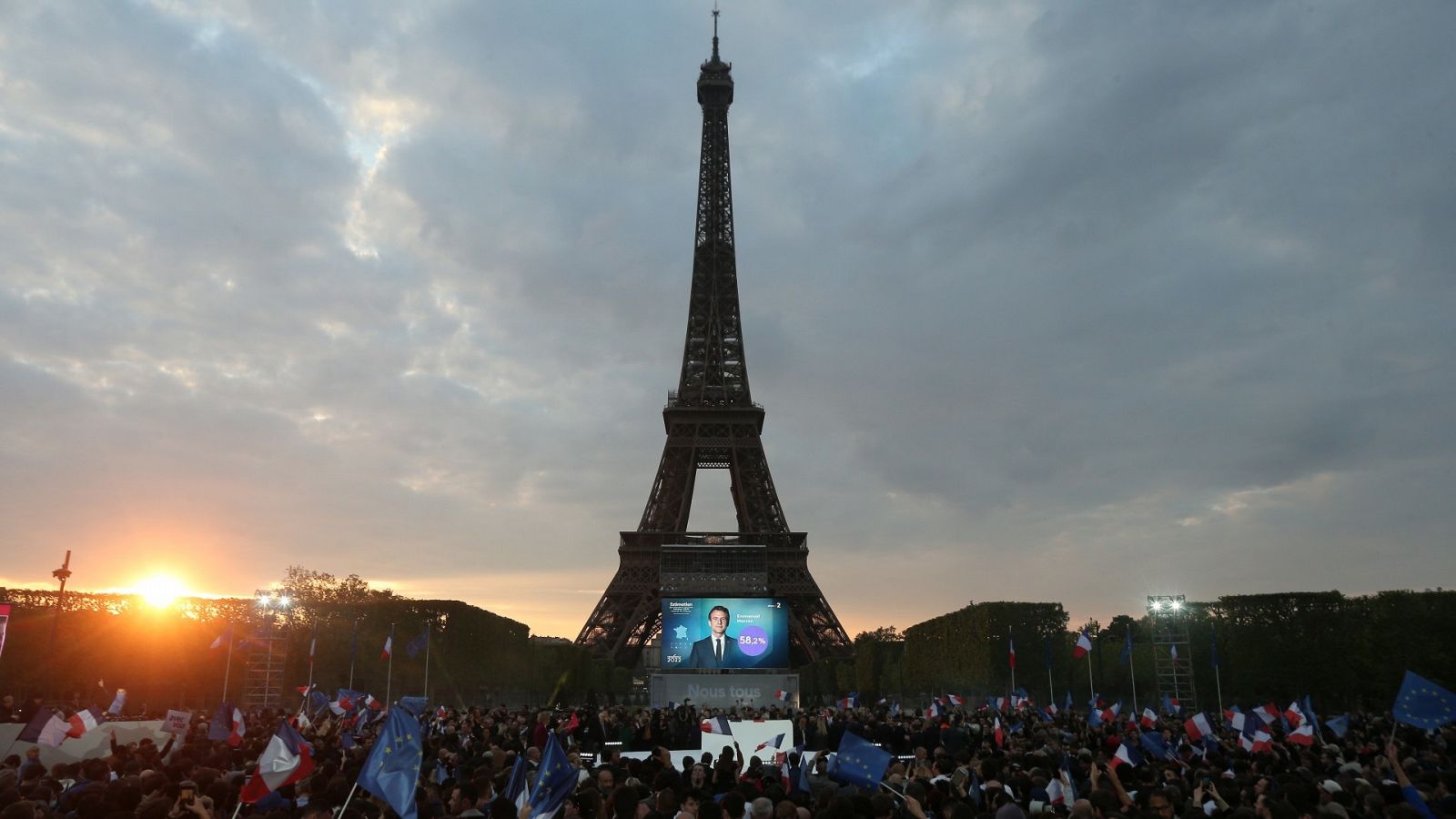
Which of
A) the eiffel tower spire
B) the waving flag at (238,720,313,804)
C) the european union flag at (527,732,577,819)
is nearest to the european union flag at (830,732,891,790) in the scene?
the european union flag at (527,732,577,819)

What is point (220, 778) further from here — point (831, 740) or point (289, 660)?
point (289, 660)

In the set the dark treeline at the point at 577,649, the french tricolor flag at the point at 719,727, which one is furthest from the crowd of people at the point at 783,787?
the dark treeline at the point at 577,649

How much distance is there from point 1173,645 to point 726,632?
2231 cm

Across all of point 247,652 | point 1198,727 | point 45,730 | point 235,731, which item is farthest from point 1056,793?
point 247,652

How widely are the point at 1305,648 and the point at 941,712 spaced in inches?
1317

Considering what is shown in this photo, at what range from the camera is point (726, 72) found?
81625 mm

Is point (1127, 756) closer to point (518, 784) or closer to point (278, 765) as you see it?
point (518, 784)

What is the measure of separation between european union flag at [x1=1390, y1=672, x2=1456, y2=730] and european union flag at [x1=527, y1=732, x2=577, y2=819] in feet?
31.3

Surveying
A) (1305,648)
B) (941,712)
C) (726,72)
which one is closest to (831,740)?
(941,712)

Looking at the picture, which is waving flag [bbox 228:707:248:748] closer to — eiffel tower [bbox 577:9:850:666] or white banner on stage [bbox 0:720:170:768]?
white banner on stage [bbox 0:720:170:768]

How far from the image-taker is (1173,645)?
34.2 m

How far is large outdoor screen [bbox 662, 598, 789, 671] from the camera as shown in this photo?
4872 cm

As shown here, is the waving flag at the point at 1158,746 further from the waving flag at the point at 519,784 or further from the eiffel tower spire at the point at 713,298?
the eiffel tower spire at the point at 713,298

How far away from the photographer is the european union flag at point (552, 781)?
755 centimetres
